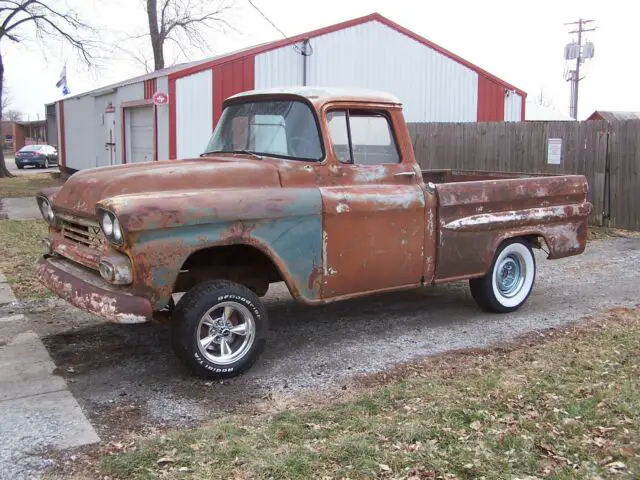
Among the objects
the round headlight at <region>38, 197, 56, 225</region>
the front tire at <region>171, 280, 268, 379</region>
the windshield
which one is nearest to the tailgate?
the windshield

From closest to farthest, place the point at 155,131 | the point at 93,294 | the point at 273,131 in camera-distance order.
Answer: the point at 93,294 → the point at 273,131 → the point at 155,131

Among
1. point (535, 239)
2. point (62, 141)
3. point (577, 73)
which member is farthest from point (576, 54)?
point (535, 239)

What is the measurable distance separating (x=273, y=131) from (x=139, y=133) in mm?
14205

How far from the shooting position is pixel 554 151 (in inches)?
521

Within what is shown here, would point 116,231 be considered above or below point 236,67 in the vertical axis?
below

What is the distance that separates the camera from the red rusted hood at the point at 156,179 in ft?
15.8

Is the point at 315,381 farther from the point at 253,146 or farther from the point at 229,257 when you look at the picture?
the point at 253,146

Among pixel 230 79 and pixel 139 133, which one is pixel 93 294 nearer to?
pixel 230 79

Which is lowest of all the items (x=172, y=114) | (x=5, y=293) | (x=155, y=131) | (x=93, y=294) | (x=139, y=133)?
(x=5, y=293)

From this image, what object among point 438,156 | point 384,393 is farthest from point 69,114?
point 384,393

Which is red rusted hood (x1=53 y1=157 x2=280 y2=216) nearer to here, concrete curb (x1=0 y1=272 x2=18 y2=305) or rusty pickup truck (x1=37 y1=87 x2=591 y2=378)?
rusty pickup truck (x1=37 y1=87 x2=591 y2=378)

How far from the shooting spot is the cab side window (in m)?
5.53

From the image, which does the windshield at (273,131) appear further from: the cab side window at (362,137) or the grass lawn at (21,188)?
the grass lawn at (21,188)

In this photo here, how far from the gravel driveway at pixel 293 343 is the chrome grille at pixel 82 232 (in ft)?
3.13
